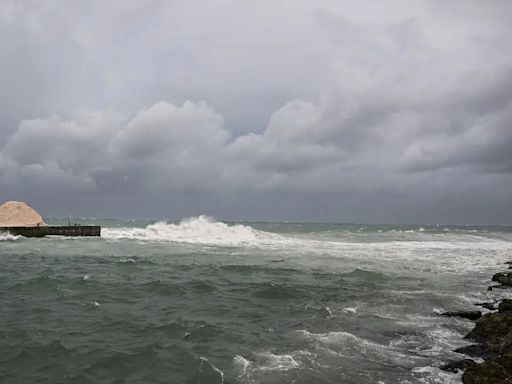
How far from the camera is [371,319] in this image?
575 inches

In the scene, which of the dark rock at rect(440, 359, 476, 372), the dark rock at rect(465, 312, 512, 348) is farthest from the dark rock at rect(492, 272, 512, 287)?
the dark rock at rect(440, 359, 476, 372)

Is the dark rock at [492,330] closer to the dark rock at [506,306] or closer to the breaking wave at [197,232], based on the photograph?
the dark rock at [506,306]

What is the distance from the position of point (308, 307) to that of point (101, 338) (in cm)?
762

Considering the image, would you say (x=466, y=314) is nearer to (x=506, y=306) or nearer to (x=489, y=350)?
(x=506, y=306)

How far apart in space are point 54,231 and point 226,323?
4417cm

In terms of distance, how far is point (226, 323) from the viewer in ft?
45.2

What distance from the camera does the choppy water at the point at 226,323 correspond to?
31.7ft

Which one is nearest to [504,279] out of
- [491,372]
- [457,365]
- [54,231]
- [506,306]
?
[506,306]

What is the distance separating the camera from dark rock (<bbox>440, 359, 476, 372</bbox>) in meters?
9.80

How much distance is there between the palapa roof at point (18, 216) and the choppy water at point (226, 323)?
93.3 feet

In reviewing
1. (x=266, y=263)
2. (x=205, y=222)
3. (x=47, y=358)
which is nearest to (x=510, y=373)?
(x=47, y=358)

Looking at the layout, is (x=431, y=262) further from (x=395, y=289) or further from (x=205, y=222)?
(x=205, y=222)

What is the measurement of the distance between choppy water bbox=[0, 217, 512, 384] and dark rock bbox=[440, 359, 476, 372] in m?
0.29

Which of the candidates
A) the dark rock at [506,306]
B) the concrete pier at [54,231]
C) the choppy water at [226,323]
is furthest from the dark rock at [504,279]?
the concrete pier at [54,231]
